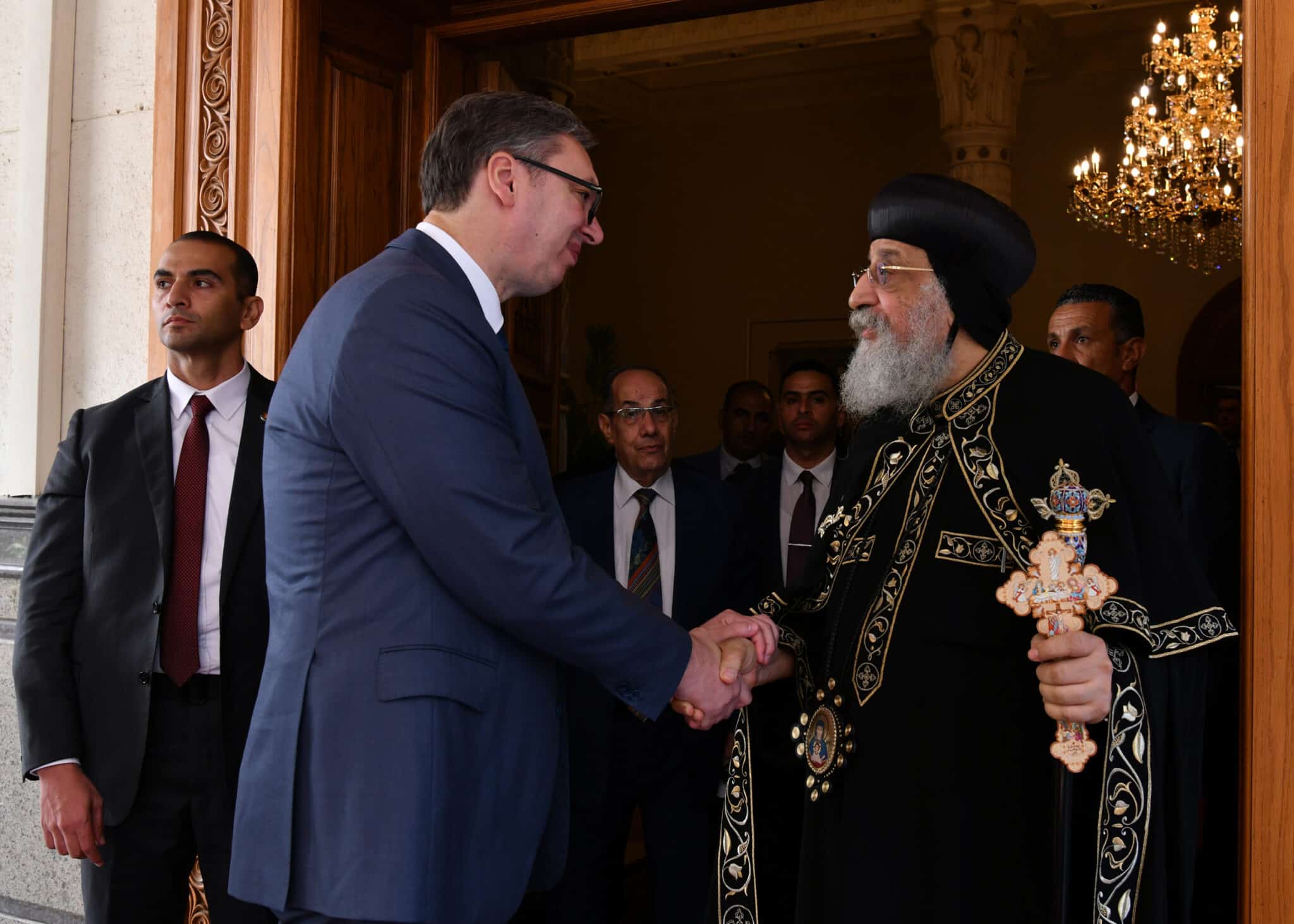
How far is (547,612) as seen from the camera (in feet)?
7.55

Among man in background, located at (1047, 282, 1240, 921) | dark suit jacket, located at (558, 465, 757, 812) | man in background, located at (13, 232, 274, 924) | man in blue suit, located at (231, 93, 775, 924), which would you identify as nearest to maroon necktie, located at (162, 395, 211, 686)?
man in background, located at (13, 232, 274, 924)

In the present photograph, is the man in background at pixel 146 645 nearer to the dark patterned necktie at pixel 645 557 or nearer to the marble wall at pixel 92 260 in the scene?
the marble wall at pixel 92 260

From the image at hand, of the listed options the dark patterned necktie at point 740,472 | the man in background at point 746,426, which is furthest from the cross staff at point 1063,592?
the man in background at point 746,426

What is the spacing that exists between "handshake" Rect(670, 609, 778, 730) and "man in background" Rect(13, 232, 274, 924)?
1.15 m

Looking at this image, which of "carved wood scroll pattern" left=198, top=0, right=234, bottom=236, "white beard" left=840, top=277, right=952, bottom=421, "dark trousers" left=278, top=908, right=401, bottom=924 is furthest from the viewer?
"carved wood scroll pattern" left=198, top=0, right=234, bottom=236

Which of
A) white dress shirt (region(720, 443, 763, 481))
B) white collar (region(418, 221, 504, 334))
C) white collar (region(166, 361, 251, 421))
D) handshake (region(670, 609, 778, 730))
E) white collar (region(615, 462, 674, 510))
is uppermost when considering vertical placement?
white collar (region(418, 221, 504, 334))

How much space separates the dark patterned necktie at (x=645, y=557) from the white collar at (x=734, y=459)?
2.29 metres

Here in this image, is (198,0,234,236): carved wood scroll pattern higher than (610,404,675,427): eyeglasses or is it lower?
higher

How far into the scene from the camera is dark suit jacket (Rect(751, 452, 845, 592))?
466cm

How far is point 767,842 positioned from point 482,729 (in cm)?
114

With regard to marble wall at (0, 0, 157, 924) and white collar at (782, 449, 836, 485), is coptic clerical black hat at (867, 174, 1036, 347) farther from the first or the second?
marble wall at (0, 0, 157, 924)

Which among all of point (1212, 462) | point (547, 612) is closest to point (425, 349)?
point (547, 612)

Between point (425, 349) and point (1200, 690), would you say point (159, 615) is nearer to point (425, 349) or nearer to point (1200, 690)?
point (425, 349)

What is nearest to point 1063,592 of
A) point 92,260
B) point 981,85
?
point 92,260
